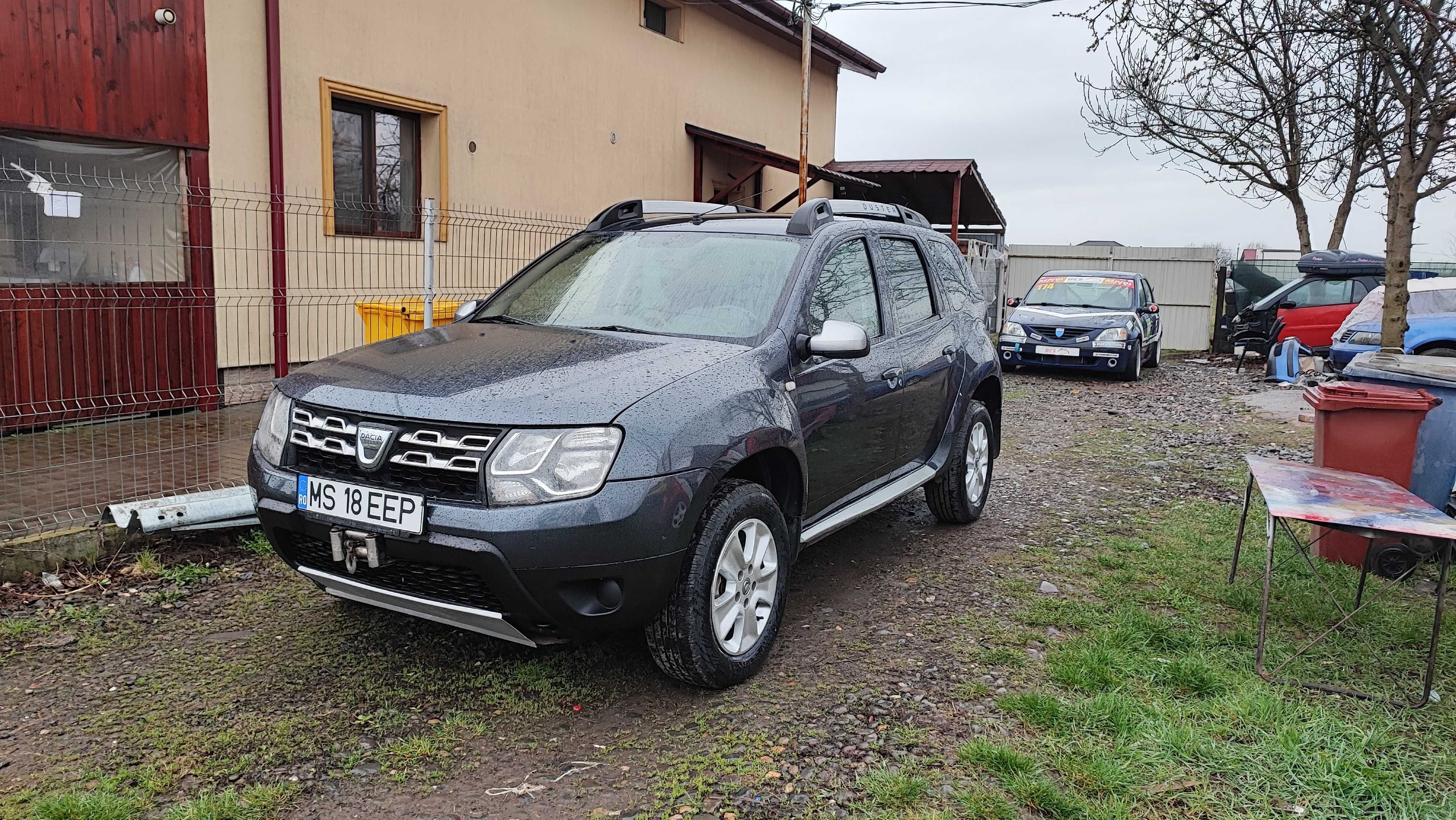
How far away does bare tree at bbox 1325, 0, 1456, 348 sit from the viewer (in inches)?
242

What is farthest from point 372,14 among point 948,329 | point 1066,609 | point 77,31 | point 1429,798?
point 1429,798

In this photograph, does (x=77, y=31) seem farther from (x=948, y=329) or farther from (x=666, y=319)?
(x=948, y=329)

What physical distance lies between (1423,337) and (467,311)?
440 inches

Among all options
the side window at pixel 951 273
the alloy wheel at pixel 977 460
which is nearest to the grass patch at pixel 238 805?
the alloy wheel at pixel 977 460

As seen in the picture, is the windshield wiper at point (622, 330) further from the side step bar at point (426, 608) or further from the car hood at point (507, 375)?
the side step bar at point (426, 608)

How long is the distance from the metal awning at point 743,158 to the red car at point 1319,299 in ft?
22.6

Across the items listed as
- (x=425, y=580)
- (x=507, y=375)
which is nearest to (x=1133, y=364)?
(x=507, y=375)

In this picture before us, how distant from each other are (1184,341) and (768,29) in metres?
11.0

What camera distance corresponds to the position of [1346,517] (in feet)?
11.8

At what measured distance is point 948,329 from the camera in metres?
5.54

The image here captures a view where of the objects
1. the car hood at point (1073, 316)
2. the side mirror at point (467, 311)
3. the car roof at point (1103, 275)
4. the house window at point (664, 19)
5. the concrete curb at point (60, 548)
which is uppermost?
the house window at point (664, 19)

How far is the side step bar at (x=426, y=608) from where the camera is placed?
3162mm

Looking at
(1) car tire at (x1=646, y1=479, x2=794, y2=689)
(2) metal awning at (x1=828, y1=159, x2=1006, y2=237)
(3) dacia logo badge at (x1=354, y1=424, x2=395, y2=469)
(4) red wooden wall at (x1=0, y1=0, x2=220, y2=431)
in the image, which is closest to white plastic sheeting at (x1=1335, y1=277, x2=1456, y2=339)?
Answer: (2) metal awning at (x1=828, y1=159, x2=1006, y2=237)

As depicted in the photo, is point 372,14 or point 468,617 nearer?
point 468,617
